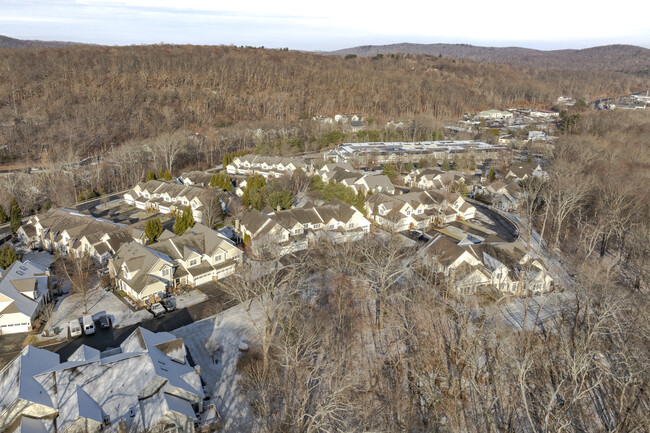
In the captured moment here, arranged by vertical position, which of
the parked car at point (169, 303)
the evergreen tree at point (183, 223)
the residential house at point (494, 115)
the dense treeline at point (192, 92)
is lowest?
the parked car at point (169, 303)

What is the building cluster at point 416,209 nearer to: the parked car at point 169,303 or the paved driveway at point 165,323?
the paved driveway at point 165,323

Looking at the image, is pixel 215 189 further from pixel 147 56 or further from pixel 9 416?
pixel 147 56

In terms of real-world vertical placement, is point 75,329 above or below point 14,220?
below

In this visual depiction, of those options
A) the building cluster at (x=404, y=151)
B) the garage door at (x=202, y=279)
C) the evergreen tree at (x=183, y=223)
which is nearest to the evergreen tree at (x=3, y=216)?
the evergreen tree at (x=183, y=223)

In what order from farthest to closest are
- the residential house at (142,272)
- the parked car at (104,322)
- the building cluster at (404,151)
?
1. the building cluster at (404,151)
2. the residential house at (142,272)
3. the parked car at (104,322)

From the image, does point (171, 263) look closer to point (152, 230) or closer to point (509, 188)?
point (152, 230)

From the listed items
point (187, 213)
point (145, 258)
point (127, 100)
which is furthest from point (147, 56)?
point (145, 258)

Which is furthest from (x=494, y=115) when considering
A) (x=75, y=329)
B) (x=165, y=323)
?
(x=75, y=329)
